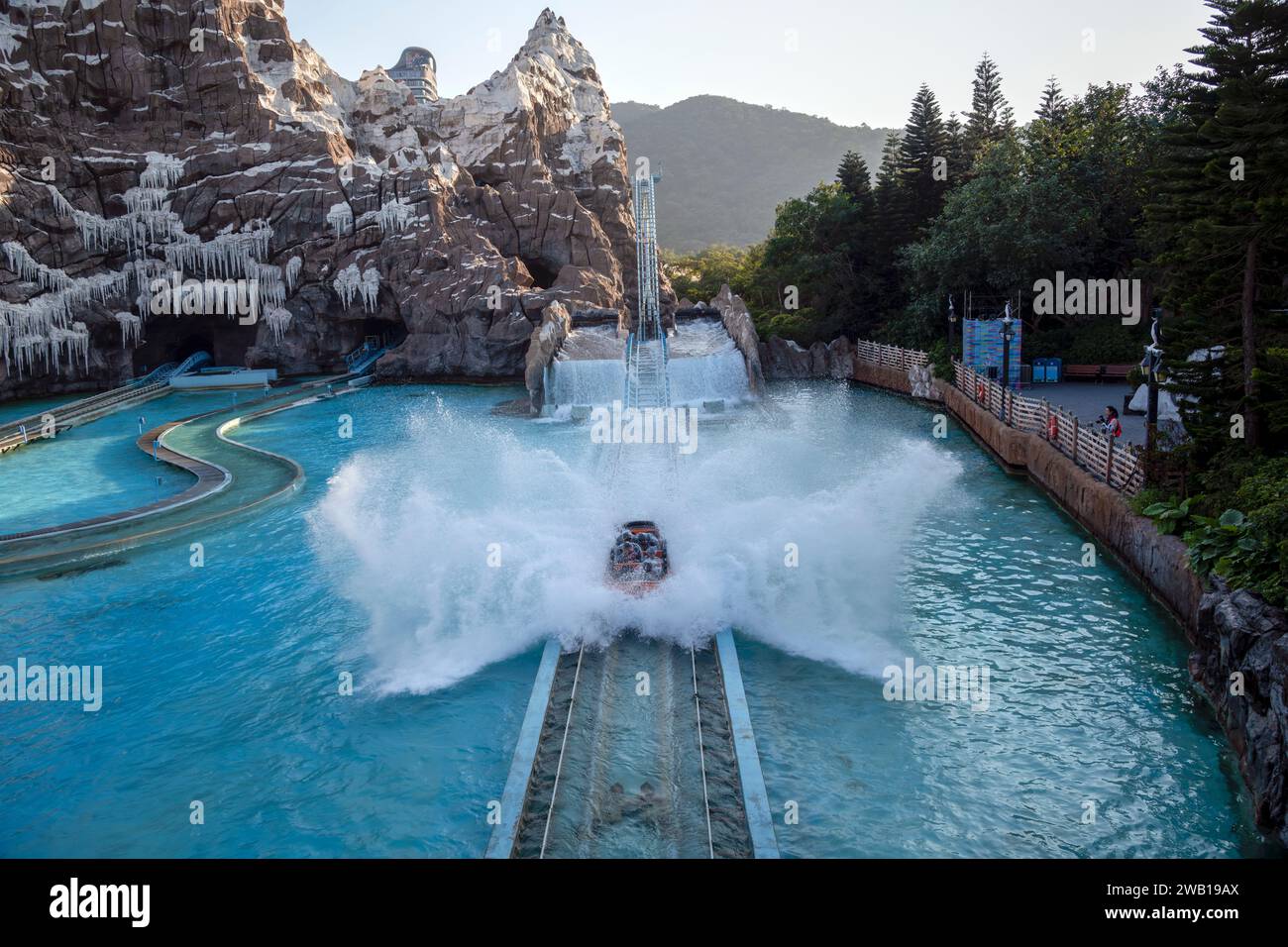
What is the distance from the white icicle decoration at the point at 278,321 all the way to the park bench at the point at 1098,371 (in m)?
34.6

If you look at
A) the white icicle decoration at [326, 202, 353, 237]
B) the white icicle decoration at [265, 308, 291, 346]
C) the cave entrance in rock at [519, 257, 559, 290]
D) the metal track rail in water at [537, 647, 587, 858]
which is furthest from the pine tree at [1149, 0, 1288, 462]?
the white icicle decoration at [265, 308, 291, 346]

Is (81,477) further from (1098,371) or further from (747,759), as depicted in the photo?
(1098,371)

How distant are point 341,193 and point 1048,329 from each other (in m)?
32.8

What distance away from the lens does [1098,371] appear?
2941 centimetres

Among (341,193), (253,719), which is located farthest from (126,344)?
(253,719)

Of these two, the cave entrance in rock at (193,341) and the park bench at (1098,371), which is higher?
the cave entrance in rock at (193,341)

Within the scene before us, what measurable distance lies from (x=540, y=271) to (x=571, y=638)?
42279 millimetres

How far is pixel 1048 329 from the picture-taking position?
111 ft

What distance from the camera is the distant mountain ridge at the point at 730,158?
14750 cm

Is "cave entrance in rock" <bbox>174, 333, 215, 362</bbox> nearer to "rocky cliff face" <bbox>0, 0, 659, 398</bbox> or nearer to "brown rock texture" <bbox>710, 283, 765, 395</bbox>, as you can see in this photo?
"rocky cliff face" <bbox>0, 0, 659, 398</bbox>

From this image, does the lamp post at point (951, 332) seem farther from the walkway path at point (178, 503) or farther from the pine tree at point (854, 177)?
the walkway path at point (178, 503)

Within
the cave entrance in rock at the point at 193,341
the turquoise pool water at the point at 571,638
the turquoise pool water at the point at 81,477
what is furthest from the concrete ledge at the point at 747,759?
the cave entrance in rock at the point at 193,341

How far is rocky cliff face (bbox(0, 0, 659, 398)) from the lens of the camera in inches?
1576

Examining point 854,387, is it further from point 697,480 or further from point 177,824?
point 177,824
